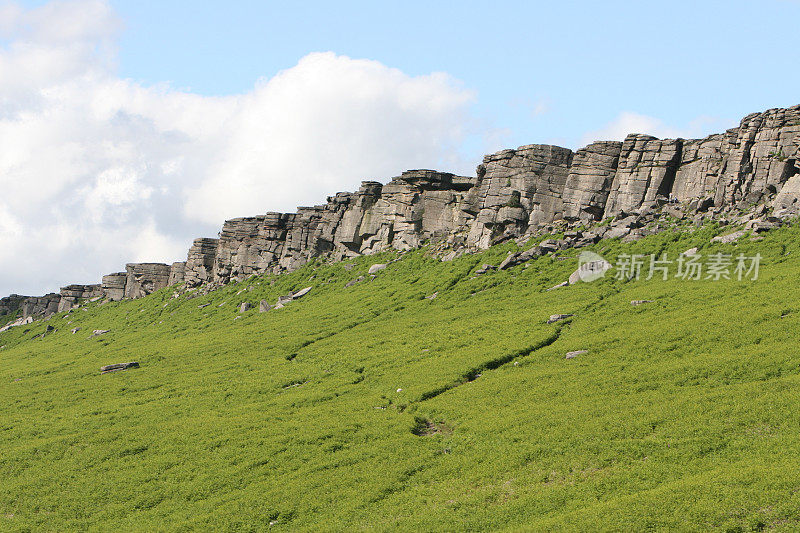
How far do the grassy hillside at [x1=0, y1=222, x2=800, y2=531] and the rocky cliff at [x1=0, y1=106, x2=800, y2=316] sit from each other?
8438 millimetres

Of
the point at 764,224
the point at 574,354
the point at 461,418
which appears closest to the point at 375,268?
the point at 764,224

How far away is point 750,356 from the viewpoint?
33.5m

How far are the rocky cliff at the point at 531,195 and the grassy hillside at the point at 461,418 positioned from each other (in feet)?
27.7

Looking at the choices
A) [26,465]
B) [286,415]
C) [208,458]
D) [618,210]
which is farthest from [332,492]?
[618,210]

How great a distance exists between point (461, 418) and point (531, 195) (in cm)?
4088

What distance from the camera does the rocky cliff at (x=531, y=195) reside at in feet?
195

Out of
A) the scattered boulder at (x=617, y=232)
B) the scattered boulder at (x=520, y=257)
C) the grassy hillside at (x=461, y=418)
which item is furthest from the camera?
the scattered boulder at (x=520, y=257)

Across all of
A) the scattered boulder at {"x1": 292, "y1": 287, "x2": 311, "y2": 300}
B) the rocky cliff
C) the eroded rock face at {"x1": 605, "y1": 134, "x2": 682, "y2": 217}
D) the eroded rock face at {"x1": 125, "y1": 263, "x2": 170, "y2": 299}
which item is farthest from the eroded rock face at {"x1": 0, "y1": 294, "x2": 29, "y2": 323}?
the eroded rock face at {"x1": 605, "y1": 134, "x2": 682, "y2": 217}

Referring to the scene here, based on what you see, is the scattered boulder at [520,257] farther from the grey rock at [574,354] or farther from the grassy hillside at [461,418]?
the grey rock at [574,354]

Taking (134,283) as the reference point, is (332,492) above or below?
below

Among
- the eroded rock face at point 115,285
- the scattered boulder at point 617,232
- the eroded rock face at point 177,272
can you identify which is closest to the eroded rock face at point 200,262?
the eroded rock face at point 177,272

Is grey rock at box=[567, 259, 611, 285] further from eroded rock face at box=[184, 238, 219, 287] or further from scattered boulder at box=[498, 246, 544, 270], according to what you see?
eroded rock face at box=[184, 238, 219, 287]

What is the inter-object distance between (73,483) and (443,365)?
19628 mm

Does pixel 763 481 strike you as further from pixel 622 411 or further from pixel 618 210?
pixel 618 210
